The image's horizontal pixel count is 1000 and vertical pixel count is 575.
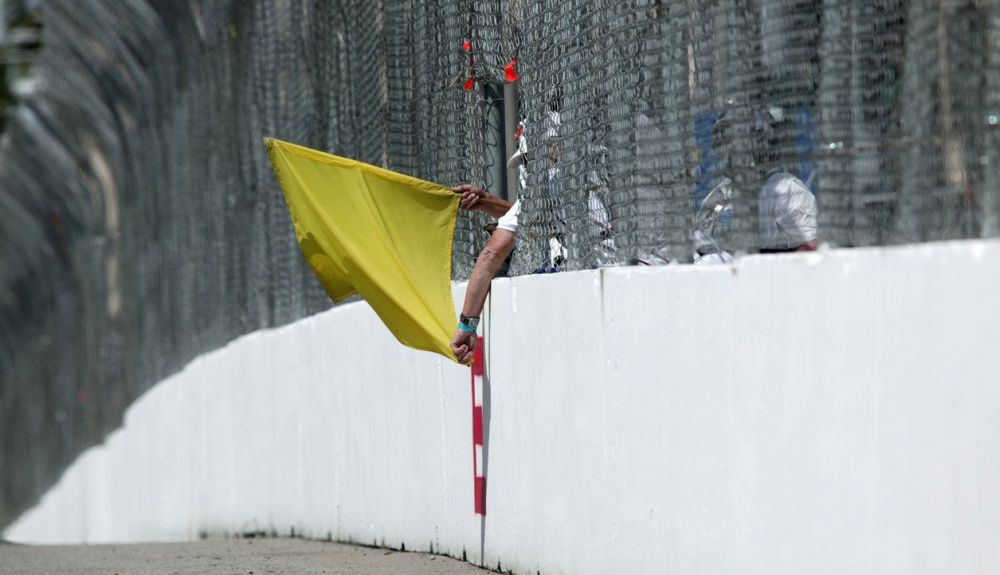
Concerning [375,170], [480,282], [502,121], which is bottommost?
[480,282]

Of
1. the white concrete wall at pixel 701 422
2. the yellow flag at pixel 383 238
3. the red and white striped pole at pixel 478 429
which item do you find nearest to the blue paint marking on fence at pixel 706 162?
the white concrete wall at pixel 701 422

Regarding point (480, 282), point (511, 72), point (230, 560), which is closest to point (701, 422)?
point (480, 282)

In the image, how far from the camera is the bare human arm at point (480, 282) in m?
7.47

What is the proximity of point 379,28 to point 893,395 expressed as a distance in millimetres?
6075

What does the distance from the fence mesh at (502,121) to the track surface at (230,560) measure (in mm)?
1409

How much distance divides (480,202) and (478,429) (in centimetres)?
97

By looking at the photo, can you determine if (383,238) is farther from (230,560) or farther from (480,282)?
(230,560)

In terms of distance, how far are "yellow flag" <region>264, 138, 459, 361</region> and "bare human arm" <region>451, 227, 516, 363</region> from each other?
0.28 metres

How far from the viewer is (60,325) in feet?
86.5

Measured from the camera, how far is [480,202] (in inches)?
308

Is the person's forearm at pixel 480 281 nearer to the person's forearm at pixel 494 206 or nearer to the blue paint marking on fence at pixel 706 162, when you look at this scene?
the person's forearm at pixel 494 206

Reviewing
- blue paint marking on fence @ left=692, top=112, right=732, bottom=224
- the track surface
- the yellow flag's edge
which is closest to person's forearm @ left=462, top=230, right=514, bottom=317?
the yellow flag's edge

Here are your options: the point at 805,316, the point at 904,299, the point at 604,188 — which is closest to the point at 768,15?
the point at 805,316

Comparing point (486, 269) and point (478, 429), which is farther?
point (478, 429)
